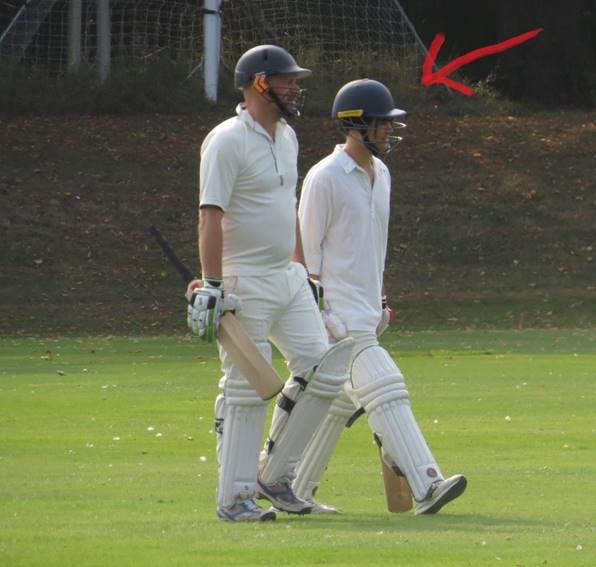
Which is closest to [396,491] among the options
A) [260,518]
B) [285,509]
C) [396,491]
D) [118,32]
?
[396,491]

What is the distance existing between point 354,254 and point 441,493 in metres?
1.20

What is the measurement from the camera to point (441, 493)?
8148 mm

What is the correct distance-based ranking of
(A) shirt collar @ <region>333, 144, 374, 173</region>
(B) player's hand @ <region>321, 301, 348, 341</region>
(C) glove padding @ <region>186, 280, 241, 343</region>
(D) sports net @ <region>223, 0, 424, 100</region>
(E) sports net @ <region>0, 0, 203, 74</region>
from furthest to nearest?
(E) sports net @ <region>0, 0, 203, 74</region> < (D) sports net @ <region>223, 0, 424, 100</region> < (A) shirt collar @ <region>333, 144, 374, 173</region> < (B) player's hand @ <region>321, 301, 348, 341</region> < (C) glove padding @ <region>186, 280, 241, 343</region>

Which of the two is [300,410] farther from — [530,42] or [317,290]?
[530,42]

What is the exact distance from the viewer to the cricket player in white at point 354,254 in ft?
27.8

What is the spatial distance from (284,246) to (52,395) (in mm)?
7211

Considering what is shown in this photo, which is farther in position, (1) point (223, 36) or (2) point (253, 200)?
(1) point (223, 36)

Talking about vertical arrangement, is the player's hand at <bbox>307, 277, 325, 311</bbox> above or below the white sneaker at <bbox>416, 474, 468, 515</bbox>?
above

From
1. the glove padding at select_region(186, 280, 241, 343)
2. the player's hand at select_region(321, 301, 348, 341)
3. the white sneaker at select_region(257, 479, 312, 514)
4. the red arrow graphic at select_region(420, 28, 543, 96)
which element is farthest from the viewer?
the red arrow graphic at select_region(420, 28, 543, 96)

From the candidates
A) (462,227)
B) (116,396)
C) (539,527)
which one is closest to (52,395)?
(116,396)

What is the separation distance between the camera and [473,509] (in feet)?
27.6

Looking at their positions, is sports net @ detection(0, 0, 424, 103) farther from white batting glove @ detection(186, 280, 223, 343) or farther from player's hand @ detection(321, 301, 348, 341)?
white batting glove @ detection(186, 280, 223, 343)

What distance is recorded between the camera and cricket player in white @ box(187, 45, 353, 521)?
25.8 ft

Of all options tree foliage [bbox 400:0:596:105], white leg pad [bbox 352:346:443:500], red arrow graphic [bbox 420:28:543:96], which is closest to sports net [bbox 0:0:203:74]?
red arrow graphic [bbox 420:28:543:96]
